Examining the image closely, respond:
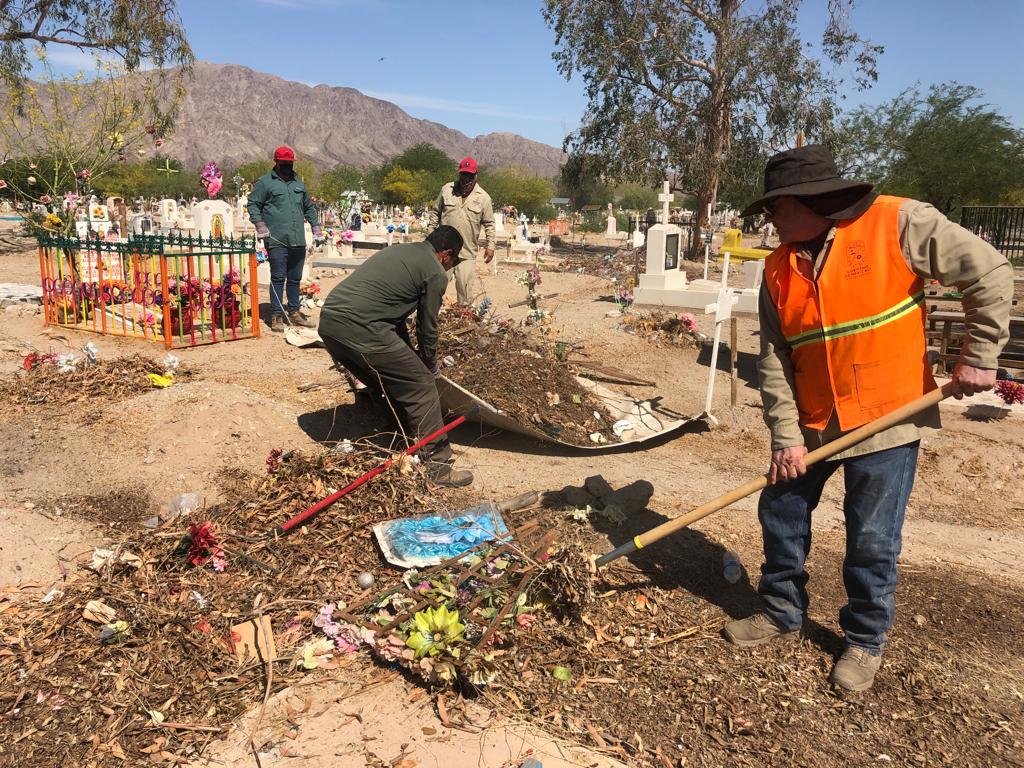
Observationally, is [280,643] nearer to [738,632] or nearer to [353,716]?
[353,716]

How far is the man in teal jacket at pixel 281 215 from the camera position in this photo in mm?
8344

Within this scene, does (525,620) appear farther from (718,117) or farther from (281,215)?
(718,117)

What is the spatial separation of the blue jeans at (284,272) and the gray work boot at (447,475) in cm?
471

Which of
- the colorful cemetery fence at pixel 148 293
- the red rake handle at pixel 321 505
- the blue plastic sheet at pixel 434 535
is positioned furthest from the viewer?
the colorful cemetery fence at pixel 148 293

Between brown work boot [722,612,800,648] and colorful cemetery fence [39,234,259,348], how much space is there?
6187 millimetres

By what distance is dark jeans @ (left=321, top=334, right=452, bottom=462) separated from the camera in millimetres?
4707

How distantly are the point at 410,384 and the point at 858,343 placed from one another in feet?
9.23

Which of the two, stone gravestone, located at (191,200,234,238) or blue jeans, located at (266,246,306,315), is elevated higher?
stone gravestone, located at (191,200,234,238)

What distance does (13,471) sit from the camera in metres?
4.55

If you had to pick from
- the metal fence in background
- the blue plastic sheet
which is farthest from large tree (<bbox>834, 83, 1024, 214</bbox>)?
the blue plastic sheet

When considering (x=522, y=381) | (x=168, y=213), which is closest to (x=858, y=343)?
(x=522, y=381)

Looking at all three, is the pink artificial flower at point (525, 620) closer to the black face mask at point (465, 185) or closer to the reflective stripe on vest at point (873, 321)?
the reflective stripe on vest at point (873, 321)

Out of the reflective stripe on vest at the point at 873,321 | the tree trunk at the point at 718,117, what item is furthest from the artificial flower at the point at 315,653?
the tree trunk at the point at 718,117

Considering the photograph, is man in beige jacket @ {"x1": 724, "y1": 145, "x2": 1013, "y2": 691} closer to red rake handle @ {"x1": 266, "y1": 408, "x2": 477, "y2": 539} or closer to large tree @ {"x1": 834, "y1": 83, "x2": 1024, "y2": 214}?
red rake handle @ {"x1": 266, "y1": 408, "x2": 477, "y2": 539}
